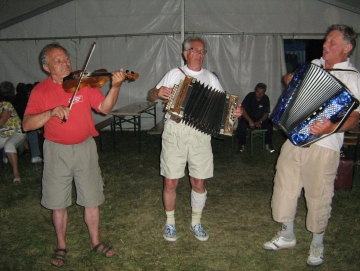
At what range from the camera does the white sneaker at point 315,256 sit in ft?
9.82

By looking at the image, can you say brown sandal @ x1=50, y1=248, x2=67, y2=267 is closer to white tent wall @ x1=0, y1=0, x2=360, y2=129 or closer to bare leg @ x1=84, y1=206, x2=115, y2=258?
bare leg @ x1=84, y1=206, x2=115, y2=258

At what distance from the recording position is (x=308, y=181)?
9.39 ft

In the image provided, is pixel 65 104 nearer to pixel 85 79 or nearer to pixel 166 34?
pixel 85 79

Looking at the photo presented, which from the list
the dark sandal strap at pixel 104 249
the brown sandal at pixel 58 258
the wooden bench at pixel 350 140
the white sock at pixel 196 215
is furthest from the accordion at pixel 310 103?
the wooden bench at pixel 350 140

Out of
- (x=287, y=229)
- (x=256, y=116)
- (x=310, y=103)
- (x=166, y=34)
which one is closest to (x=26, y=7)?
(x=166, y=34)

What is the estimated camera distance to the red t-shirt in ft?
8.67

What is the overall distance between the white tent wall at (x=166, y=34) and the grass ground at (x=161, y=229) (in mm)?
4090

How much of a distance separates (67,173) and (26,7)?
23.5 feet

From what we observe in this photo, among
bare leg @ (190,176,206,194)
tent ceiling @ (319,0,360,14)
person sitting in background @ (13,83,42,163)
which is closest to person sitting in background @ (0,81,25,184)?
person sitting in background @ (13,83,42,163)

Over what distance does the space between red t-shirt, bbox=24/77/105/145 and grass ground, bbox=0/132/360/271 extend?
1263 mm

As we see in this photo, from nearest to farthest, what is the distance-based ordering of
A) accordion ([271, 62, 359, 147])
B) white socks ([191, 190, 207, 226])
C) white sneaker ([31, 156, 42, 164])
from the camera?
1. accordion ([271, 62, 359, 147])
2. white socks ([191, 190, 207, 226])
3. white sneaker ([31, 156, 42, 164])

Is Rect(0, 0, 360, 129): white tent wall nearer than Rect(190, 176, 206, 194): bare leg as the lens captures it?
No

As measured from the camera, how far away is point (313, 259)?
3.00 m

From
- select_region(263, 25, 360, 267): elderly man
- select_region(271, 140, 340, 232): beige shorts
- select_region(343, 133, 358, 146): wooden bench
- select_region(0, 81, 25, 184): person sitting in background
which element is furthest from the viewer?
select_region(343, 133, 358, 146): wooden bench
